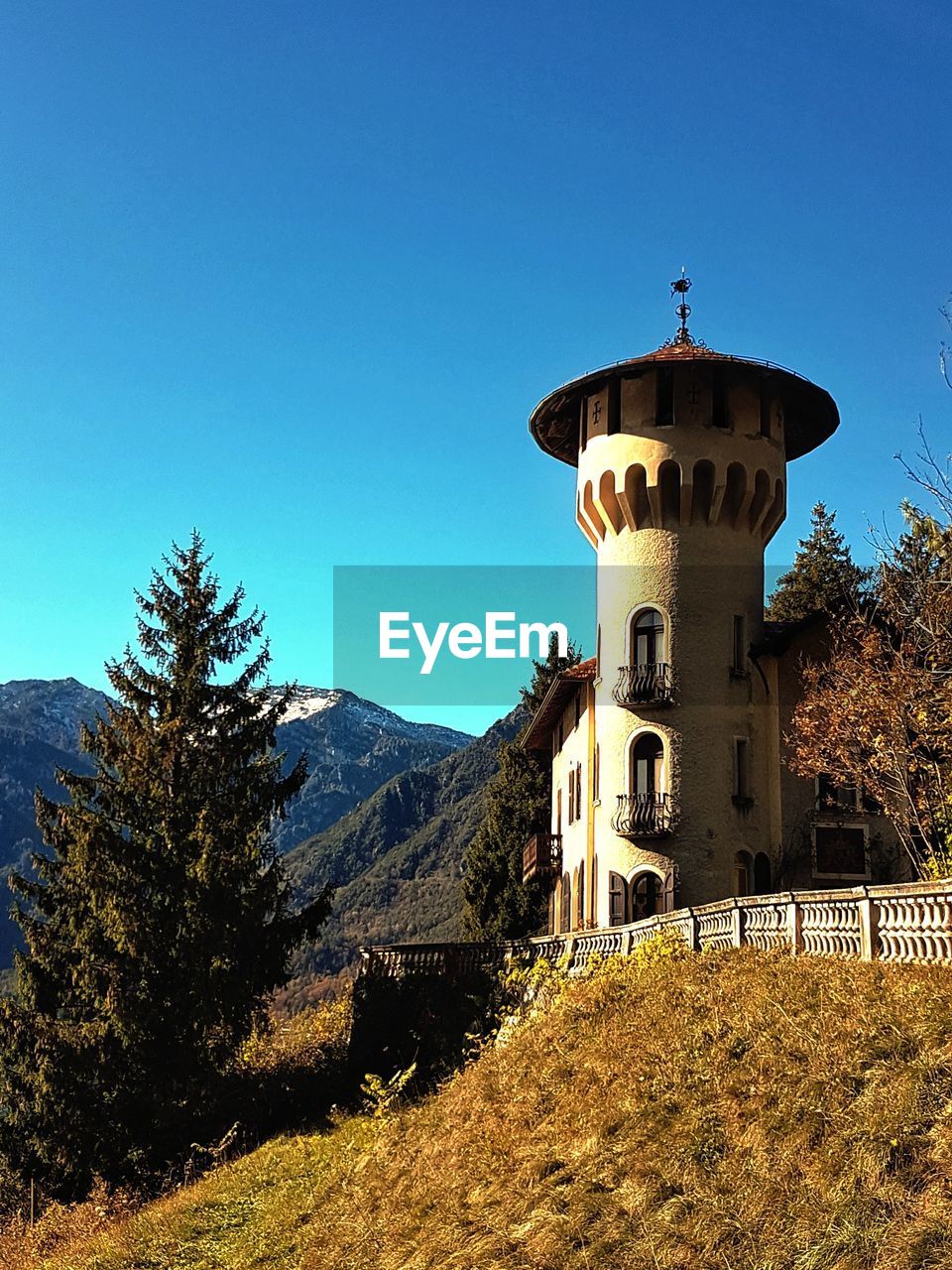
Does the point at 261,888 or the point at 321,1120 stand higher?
the point at 261,888

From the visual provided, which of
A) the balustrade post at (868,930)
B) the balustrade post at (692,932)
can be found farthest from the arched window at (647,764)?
the balustrade post at (868,930)

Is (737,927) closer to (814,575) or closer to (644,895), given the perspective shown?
(644,895)

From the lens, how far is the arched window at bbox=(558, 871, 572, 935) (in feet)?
118

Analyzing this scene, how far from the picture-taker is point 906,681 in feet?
81.6

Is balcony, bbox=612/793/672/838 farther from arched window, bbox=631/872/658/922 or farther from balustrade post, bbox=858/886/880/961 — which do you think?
balustrade post, bbox=858/886/880/961

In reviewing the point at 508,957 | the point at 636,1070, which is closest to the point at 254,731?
the point at 508,957

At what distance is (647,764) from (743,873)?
3.49 m

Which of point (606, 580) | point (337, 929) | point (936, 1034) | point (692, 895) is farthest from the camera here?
point (337, 929)

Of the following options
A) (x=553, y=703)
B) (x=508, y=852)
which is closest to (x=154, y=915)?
(x=553, y=703)

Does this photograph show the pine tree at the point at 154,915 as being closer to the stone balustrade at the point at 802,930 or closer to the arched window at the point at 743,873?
the stone balustrade at the point at 802,930

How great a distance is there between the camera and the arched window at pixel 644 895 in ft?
99.0

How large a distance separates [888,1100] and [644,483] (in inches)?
854

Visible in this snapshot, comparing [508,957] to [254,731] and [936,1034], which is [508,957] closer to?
[254,731]

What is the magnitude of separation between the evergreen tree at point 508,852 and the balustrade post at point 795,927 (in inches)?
1027
